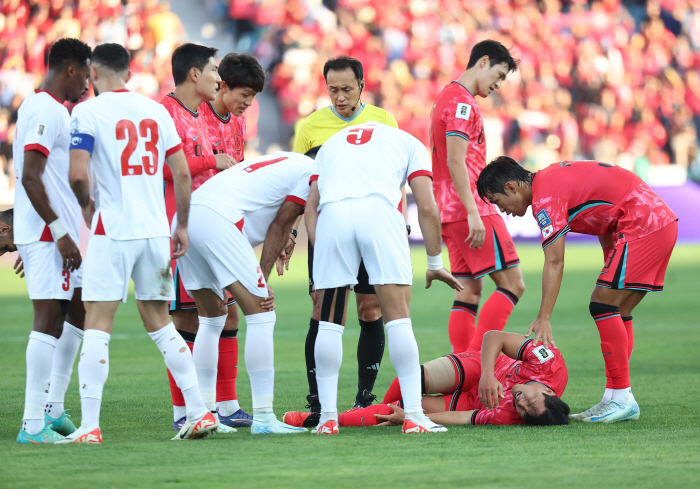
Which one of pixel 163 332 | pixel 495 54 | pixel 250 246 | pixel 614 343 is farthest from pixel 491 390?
pixel 495 54

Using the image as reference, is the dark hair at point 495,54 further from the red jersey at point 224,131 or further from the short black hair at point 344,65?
the red jersey at point 224,131

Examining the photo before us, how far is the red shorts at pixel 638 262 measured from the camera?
459 cm

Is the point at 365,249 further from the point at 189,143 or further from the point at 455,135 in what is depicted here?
the point at 455,135

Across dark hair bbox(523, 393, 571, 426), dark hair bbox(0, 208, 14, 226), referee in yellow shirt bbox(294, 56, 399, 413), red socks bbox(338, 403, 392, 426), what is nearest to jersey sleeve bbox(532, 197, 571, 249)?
dark hair bbox(523, 393, 571, 426)

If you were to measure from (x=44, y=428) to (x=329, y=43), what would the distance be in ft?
64.3

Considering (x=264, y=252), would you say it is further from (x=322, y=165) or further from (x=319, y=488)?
(x=319, y=488)

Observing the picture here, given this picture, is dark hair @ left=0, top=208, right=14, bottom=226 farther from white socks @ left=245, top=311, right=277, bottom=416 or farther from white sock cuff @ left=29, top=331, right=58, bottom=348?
white socks @ left=245, top=311, right=277, bottom=416

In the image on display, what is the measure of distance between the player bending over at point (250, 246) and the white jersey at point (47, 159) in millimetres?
634

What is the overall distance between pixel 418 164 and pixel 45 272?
74.1 inches

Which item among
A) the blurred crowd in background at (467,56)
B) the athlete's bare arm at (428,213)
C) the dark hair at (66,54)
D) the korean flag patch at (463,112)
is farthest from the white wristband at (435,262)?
the blurred crowd in background at (467,56)

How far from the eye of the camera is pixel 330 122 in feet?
17.5

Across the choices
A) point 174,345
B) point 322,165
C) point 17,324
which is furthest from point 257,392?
point 17,324

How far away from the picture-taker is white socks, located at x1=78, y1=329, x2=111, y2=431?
3.64 metres

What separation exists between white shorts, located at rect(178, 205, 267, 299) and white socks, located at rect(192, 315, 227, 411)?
363mm
